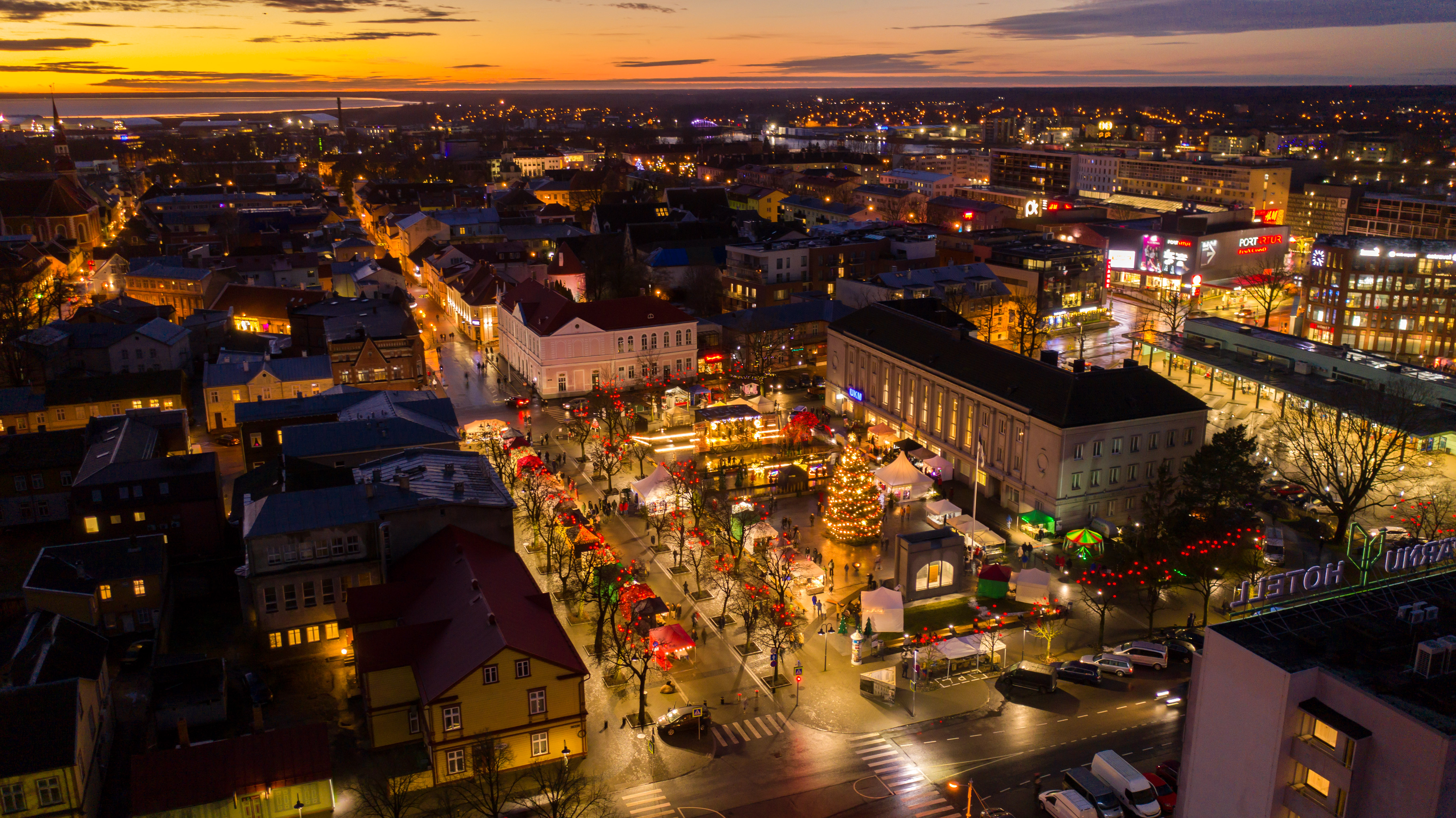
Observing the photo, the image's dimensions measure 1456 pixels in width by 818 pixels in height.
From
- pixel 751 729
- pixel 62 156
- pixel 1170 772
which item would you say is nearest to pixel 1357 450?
pixel 1170 772

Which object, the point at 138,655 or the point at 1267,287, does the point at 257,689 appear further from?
the point at 1267,287

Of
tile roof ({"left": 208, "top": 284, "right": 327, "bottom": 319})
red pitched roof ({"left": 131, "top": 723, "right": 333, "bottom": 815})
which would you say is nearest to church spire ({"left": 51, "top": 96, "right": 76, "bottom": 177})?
tile roof ({"left": 208, "top": 284, "right": 327, "bottom": 319})

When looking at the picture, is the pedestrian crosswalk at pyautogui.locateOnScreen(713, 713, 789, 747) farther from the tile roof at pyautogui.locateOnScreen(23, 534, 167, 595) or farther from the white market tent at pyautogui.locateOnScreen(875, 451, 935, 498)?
the tile roof at pyautogui.locateOnScreen(23, 534, 167, 595)

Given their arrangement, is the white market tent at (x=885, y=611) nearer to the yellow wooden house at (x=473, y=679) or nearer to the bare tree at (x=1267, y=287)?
the yellow wooden house at (x=473, y=679)

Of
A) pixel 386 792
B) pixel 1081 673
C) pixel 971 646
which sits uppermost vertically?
pixel 386 792

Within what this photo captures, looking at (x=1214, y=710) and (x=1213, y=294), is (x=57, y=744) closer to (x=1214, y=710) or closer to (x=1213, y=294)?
(x=1214, y=710)

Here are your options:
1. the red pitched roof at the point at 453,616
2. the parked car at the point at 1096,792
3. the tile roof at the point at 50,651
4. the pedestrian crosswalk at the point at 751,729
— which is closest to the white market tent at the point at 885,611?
the pedestrian crosswalk at the point at 751,729
